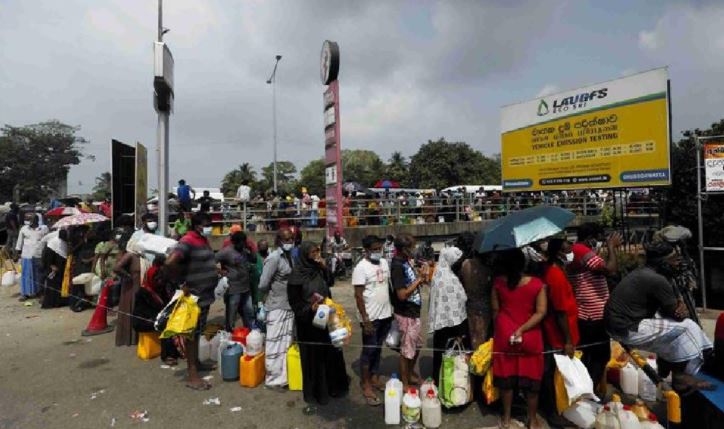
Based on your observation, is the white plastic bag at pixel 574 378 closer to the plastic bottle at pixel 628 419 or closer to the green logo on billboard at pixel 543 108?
the plastic bottle at pixel 628 419

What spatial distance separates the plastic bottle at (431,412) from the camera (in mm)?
3939

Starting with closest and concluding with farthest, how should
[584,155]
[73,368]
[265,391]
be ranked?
[265,391] < [73,368] < [584,155]

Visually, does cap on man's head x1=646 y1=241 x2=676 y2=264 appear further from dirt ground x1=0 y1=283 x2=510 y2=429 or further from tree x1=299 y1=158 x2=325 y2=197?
tree x1=299 y1=158 x2=325 y2=197

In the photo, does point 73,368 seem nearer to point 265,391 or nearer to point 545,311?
point 265,391

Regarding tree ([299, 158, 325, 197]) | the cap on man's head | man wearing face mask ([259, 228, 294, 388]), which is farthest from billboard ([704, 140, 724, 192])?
tree ([299, 158, 325, 197])

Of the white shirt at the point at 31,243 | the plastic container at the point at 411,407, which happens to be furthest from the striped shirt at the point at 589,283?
the white shirt at the point at 31,243

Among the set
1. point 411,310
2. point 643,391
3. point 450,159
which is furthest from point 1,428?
point 450,159

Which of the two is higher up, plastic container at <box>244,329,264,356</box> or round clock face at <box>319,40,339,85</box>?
round clock face at <box>319,40,339,85</box>

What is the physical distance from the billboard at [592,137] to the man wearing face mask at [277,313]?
10830mm

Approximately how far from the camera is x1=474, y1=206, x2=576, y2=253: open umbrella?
12.2 ft

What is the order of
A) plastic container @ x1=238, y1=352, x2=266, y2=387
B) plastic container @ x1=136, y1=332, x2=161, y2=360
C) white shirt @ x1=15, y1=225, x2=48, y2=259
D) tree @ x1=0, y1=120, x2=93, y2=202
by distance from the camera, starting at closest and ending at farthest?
plastic container @ x1=238, y1=352, x2=266, y2=387 < plastic container @ x1=136, y1=332, x2=161, y2=360 < white shirt @ x1=15, y1=225, x2=48, y2=259 < tree @ x1=0, y1=120, x2=93, y2=202

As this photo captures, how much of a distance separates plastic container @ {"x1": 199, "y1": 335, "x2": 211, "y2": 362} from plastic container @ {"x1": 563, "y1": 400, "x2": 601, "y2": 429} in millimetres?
4154

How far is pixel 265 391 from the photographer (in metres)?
4.83

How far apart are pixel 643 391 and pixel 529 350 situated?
5.42 feet
